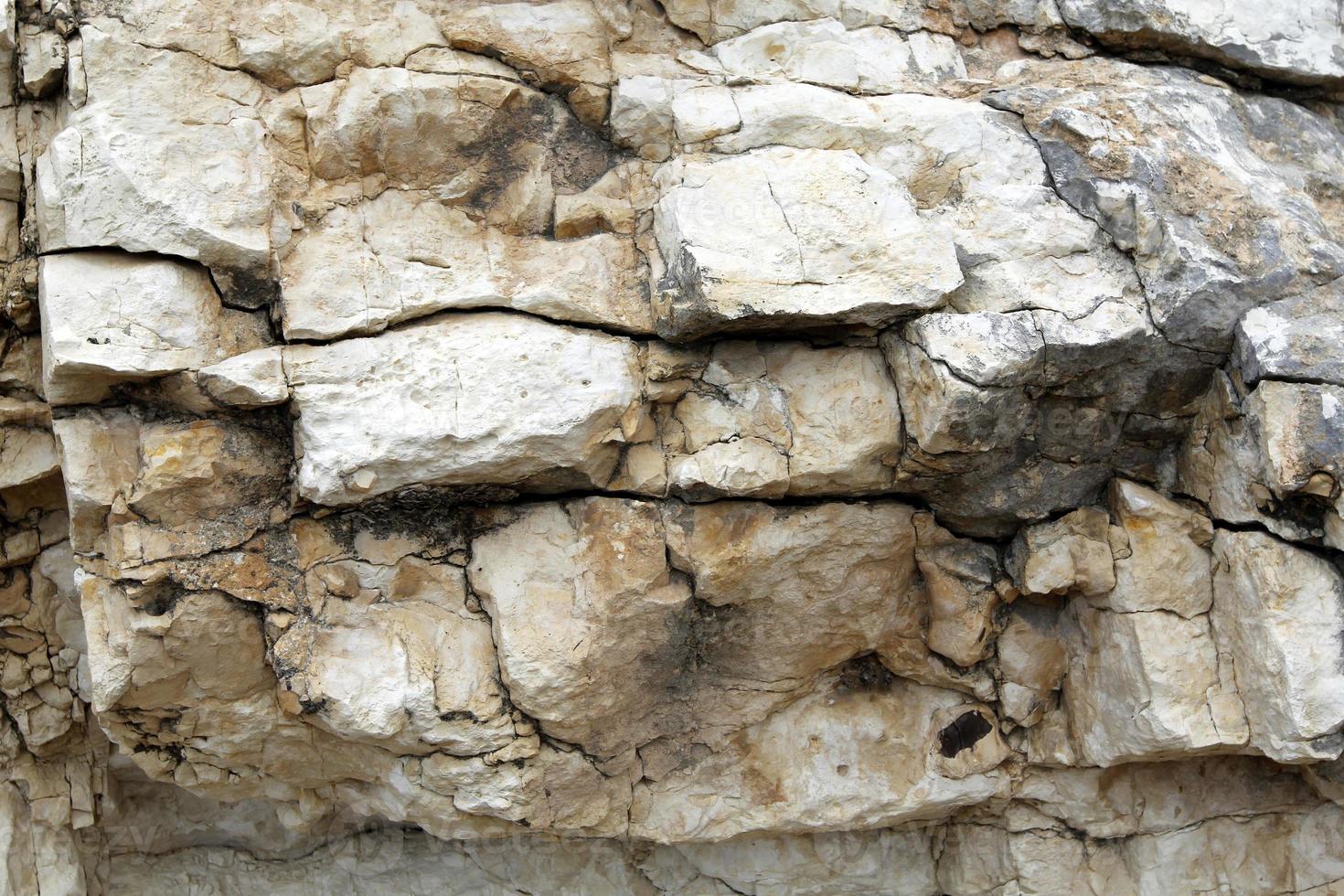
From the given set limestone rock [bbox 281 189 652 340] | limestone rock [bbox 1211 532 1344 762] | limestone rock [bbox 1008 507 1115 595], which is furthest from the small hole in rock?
limestone rock [bbox 281 189 652 340]

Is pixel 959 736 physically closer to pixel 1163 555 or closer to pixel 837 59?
pixel 1163 555

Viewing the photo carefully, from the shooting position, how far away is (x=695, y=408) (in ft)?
9.01

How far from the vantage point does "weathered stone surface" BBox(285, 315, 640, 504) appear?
2.53 metres

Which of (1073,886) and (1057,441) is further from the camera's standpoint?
(1073,886)

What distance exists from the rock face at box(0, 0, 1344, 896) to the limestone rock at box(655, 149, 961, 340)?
0.5 inches

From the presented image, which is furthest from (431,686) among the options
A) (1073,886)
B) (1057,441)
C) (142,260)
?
(1073,886)

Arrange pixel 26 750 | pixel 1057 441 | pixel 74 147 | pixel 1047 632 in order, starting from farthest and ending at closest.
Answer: pixel 26 750, pixel 1047 632, pixel 1057 441, pixel 74 147

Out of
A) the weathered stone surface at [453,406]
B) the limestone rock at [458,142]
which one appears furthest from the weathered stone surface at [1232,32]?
the weathered stone surface at [453,406]

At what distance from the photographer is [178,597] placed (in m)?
2.61

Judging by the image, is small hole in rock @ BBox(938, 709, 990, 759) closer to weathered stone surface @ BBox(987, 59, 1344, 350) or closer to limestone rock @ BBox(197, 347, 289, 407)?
weathered stone surface @ BBox(987, 59, 1344, 350)

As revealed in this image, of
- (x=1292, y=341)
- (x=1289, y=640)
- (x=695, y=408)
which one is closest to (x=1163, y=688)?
(x=1289, y=640)

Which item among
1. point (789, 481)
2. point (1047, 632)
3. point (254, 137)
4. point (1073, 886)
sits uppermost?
point (254, 137)

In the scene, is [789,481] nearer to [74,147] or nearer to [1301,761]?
[1301,761]

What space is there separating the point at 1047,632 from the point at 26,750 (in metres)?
2.89
